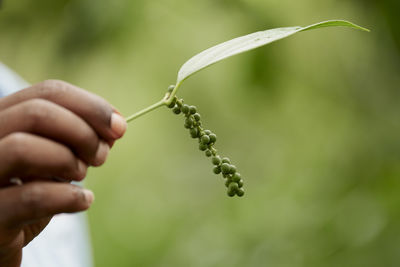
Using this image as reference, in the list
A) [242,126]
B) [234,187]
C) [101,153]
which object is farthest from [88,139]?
[242,126]

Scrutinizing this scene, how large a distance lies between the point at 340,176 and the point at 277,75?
453 millimetres

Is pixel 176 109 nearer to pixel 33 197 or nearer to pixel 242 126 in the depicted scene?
pixel 33 197

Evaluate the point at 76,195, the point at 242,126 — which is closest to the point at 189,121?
the point at 76,195

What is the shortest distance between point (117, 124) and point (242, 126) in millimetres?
1426

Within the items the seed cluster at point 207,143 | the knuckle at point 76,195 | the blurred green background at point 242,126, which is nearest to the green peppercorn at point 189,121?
the seed cluster at point 207,143

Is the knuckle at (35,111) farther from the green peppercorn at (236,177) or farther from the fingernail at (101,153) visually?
the green peppercorn at (236,177)

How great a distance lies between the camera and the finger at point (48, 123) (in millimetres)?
330

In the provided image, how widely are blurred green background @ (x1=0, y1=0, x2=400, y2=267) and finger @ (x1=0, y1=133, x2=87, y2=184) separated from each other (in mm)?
868

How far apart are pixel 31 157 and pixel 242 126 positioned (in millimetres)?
1469

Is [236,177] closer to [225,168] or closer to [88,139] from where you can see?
[225,168]

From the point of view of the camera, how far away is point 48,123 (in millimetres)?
331

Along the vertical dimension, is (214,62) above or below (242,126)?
below

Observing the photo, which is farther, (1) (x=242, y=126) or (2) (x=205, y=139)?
(1) (x=242, y=126)

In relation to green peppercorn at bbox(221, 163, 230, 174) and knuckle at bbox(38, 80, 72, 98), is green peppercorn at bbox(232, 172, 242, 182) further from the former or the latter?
knuckle at bbox(38, 80, 72, 98)
